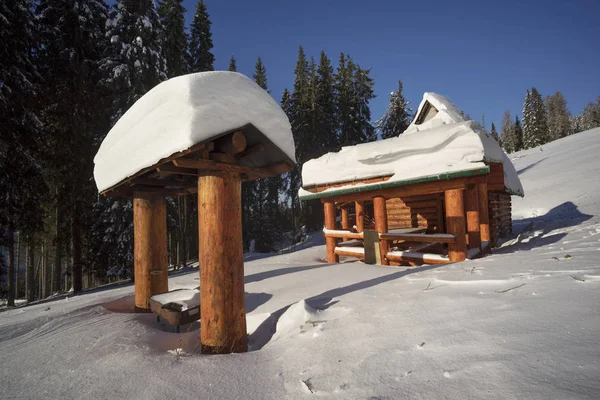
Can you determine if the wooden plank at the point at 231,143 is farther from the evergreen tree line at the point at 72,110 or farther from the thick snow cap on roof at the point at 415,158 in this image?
the evergreen tree line at the point at 72,110

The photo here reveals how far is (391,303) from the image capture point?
3.01 metres

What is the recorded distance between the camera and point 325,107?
27062 millimetres

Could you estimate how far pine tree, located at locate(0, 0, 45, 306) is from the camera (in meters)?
8.69

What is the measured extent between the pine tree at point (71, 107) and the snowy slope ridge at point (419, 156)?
10242 mm

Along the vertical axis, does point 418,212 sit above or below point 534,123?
below

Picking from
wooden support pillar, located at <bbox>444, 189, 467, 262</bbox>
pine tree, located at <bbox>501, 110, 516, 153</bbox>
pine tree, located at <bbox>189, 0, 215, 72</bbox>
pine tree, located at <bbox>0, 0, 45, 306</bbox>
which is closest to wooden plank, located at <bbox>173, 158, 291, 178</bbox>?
wooden support pillar, located at <bbox>444, 189, 467, 262</bbox>

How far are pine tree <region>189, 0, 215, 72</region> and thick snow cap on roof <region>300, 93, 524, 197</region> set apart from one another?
17.1 meters

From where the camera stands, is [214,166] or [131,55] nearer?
[214,166]

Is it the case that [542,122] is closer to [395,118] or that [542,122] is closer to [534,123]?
[534,123]

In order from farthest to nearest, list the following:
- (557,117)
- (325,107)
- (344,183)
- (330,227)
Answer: (557,117), (325,107), (330,227), (344,183)

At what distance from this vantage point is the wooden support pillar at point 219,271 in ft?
9.04

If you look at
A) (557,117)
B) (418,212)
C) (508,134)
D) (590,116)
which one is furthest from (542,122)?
(418,212)

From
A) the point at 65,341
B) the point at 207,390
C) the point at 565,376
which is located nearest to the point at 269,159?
the point at 207,390

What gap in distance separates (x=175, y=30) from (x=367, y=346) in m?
20.1
